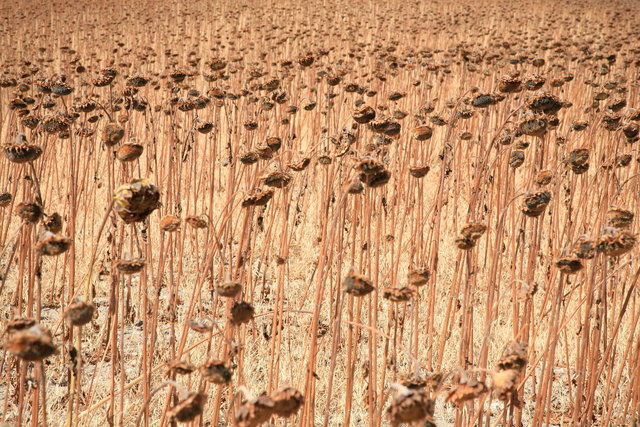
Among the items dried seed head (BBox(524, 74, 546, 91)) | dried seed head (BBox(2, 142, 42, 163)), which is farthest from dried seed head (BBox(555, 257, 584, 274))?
dried seed head (BBox(2, 142, 42, 163))

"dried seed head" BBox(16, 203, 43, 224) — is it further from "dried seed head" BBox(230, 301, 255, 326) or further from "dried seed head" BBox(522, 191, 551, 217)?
"dried seed head" BBox(522, 191, 551, 217)

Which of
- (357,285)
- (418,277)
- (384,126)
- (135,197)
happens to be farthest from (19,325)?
(384,126)

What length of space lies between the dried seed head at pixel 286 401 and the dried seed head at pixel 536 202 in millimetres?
894

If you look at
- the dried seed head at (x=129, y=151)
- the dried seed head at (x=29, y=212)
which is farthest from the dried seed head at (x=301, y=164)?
the dried seed head at (x=29, y=212)

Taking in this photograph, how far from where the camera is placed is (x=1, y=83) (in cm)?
324

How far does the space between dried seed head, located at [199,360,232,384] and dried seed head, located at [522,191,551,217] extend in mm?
880

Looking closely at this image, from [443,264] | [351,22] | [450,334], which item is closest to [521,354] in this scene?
[450,334]

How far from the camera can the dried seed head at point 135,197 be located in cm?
96

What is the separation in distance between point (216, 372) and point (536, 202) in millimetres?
915

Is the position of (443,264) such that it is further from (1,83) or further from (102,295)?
(1,83)

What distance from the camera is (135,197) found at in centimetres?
96

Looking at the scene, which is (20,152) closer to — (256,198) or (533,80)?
(256,198)

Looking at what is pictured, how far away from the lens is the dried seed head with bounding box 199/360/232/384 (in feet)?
3.57

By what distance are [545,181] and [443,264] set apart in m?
1.68
